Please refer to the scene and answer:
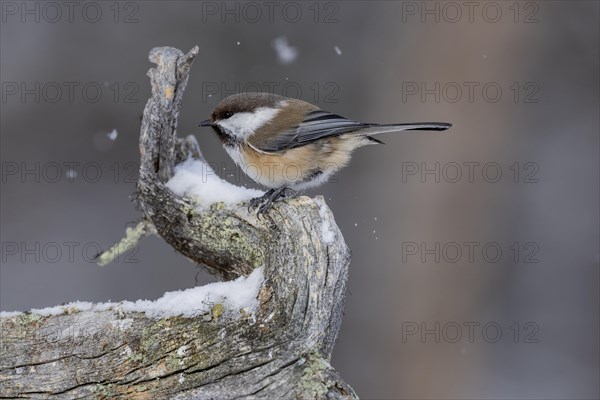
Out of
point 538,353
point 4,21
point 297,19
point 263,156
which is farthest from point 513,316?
point 4,21

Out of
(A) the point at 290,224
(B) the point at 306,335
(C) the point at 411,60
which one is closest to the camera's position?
(B) the point at 306,335

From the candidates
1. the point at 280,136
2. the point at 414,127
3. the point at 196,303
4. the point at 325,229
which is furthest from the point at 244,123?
the point at 196,303

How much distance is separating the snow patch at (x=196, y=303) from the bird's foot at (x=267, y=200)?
1.22 ft

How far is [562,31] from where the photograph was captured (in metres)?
6.89

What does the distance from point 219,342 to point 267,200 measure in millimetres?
913

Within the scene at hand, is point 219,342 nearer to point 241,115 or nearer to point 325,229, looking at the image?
point 325,229

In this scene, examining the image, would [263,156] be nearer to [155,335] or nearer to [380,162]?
[155,335]

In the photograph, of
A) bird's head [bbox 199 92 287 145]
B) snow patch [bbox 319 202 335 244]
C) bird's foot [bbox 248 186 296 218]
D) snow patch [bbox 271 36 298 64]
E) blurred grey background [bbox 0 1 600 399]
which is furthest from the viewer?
snow patch [bbox 271 36 298 64]

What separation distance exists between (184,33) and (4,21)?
1.91 metres

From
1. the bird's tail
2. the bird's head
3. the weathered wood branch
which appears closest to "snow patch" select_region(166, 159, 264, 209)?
the bird's head

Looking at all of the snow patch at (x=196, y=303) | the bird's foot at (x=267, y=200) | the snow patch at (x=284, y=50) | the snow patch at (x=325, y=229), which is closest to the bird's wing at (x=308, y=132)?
the bird's foot at (x=267, y=200)

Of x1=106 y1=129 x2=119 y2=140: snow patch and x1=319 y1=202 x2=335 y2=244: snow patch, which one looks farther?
x1=106 y1=129 x2=119 y2=140: snow patch

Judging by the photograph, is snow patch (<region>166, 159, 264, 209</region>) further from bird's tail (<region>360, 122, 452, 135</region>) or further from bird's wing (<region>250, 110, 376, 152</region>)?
bird's tail (<region>360, 122, 452, 135</region>)

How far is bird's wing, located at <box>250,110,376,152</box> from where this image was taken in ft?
12.6
